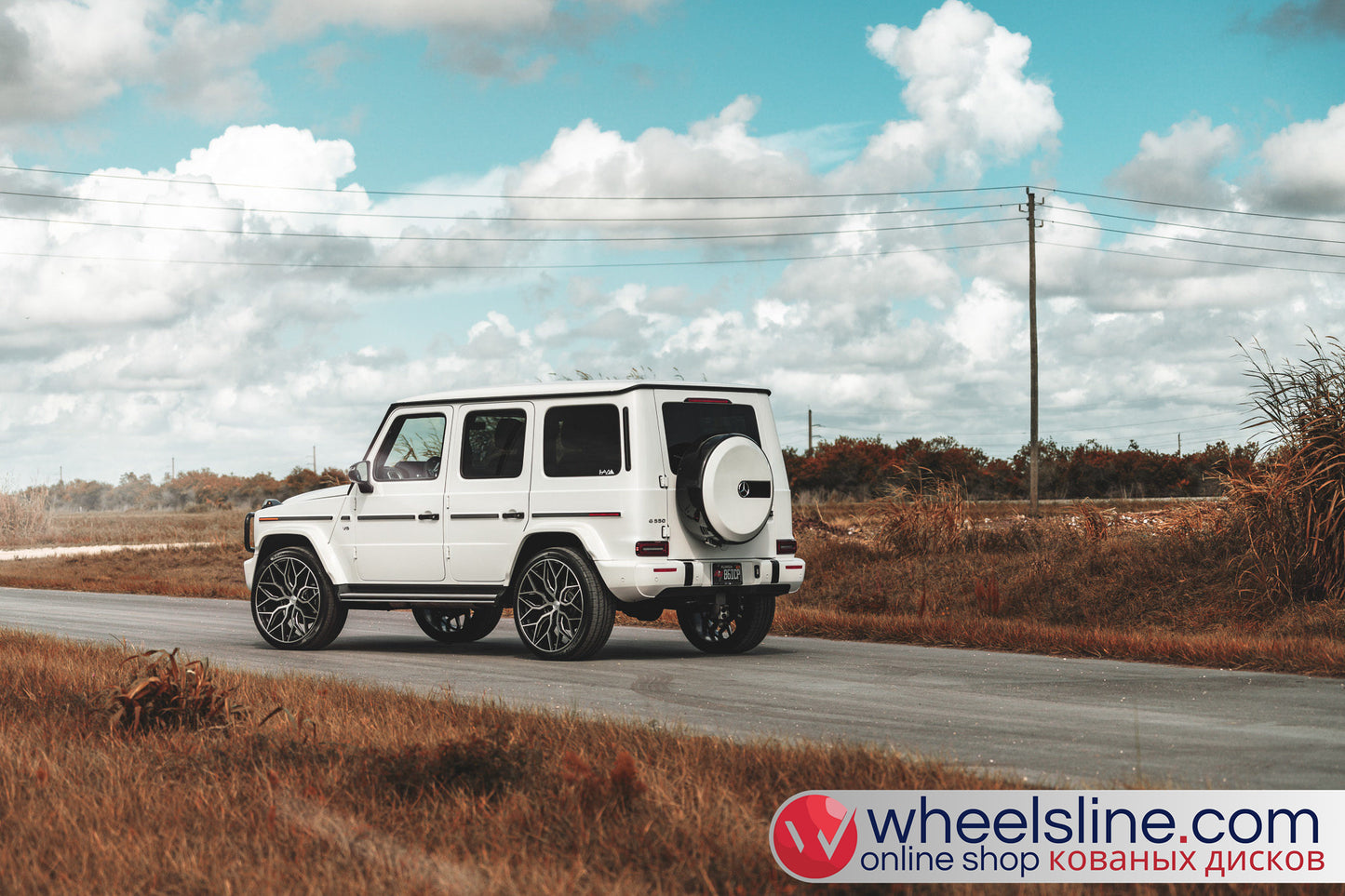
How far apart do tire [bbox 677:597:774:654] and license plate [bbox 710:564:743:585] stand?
35.2 inches

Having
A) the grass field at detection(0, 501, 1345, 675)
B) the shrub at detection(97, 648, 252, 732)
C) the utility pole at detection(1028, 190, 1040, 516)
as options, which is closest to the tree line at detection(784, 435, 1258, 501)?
the utility pole at detection(1028, 190, 1040, 516)

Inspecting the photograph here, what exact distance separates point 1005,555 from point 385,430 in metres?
9.01

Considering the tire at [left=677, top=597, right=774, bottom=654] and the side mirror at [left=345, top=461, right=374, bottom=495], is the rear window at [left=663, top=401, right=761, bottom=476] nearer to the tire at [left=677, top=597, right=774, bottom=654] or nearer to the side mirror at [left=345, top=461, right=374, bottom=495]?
the tire at [left=677, top=597, right=774, bottom=654]

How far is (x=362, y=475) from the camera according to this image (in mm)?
12445

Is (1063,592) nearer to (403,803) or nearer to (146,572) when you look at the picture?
(403,803)

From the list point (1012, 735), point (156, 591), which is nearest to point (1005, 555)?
point (1012, 735)

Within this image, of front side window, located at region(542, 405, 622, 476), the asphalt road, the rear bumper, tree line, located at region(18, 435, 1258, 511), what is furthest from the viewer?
tree line, located at region(18, 435, 1258, 511)

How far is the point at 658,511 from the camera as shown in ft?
36.3

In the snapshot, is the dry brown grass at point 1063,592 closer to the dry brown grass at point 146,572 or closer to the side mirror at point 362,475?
the side mirror at point 362,475

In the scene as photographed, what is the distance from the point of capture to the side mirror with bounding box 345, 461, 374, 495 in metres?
12.4

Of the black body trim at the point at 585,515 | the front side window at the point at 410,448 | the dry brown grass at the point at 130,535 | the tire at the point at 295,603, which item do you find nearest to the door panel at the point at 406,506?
the front side window at the point at 410,448

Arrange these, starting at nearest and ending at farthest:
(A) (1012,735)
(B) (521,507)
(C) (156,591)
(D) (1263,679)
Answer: (A) (1012,735), (D) (1263,679), (B) (521,507), (C) (156,591)

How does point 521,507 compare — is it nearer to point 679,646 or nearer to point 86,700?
point 679,646

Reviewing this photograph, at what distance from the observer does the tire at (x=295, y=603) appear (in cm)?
1277
